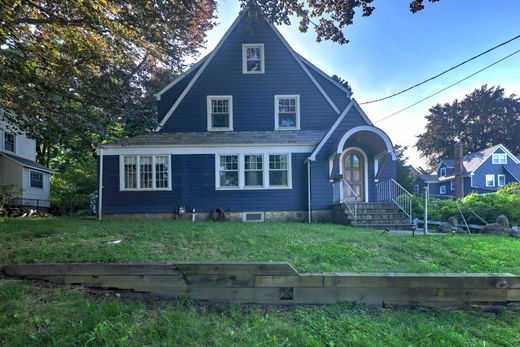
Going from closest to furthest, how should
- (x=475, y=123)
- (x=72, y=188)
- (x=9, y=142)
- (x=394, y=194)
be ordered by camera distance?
(x=394, y=194), (x=9, y=142), (x=72, y=188), (x=475, y=123)

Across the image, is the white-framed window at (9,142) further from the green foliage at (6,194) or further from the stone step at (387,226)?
the stone step at (387,226)

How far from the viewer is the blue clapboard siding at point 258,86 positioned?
13.4 meters

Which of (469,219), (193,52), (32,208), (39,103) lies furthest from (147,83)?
(469,219)

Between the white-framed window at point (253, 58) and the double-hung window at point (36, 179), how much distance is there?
55.5 feet

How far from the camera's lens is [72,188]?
73.5 feet

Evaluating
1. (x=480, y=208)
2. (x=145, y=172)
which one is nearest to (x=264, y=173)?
(x=145, y=172)

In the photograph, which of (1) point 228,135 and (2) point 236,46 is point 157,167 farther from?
(2) point 236,46

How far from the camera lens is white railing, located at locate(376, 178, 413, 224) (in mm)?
11242

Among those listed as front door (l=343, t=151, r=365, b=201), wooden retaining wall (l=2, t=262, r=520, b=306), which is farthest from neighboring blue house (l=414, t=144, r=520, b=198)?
wooden retaining wall (l=2, t=262, r=520, b=306)

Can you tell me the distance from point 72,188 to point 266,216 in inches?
662

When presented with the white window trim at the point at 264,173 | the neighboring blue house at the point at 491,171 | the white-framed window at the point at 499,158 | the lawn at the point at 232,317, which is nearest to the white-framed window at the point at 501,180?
the neighboring blue house at the point at 491,171

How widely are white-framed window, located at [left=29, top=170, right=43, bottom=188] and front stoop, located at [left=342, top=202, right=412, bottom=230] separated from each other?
810 inches

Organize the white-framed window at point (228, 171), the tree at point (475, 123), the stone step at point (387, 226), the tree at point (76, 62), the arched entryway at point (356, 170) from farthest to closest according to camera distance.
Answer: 1. the tree at point (475, 123)
2. the white-framed window at point (228, 171)
3. the arched entryway at point (356, 170)
4. the stone step at point (387, 226)
5. the tree at point (76, 62)

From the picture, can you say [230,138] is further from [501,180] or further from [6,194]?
[501,180]
